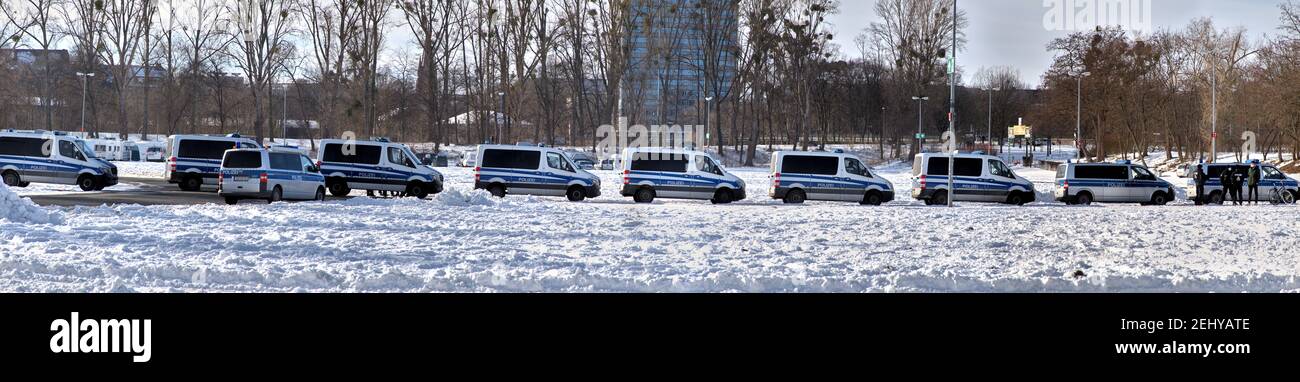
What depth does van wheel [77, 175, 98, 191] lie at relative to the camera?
31.1m

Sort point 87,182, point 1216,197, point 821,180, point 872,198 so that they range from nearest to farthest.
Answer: point 821,180
point 872,198
point 87,182
point 1216,197

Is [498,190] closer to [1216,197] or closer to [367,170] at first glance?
[367,170]

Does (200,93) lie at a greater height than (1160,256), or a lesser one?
greater

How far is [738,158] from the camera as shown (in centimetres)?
7631

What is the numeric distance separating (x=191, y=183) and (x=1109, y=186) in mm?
26804

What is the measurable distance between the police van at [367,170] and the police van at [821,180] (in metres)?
9.89

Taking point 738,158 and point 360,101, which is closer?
point 360,101

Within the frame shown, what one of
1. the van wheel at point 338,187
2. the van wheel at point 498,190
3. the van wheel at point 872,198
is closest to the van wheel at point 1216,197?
the van wheel at point 872,198

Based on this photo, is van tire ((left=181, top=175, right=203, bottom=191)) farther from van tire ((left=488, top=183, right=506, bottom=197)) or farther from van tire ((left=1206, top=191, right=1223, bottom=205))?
van tire ((left=1206, top=191, right=1223, bottom=205))

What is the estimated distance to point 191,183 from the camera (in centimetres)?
3262

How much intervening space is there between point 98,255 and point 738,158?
64162 mm

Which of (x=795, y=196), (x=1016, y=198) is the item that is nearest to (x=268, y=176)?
(x=795, y=196)
